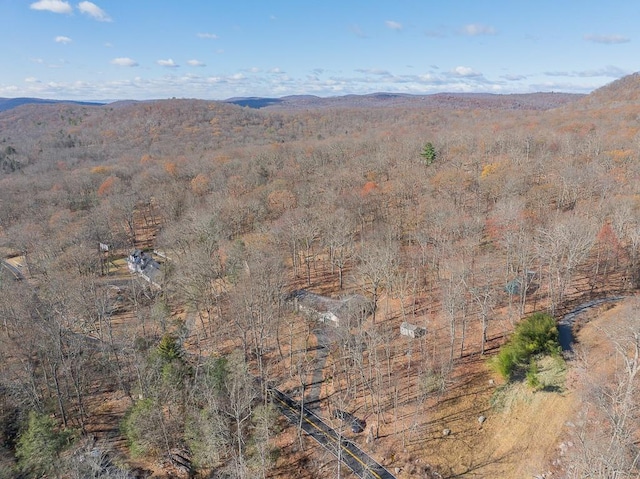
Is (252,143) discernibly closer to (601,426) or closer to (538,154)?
(538,154)

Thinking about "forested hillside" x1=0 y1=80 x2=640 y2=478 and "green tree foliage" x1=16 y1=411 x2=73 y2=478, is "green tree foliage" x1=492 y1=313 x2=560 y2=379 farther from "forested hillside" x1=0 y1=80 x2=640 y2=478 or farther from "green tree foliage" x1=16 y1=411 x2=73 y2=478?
"green tree foliage" x1=16 y1=411 x2=73 y2=478

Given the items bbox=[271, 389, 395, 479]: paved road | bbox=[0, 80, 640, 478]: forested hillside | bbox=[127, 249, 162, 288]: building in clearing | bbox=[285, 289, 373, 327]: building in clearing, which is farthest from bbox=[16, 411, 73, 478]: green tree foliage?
bbox=[127, 249, 162, 288]: building in clearing

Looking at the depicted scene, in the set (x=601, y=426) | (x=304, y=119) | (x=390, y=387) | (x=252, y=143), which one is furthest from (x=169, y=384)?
(x=304, y=119)

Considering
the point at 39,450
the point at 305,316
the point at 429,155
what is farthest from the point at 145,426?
the point at 429,155

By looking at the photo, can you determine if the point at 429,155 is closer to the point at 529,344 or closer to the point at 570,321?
the point at 570,321

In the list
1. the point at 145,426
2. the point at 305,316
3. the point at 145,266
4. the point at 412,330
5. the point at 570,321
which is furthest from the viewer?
the point at 145,266

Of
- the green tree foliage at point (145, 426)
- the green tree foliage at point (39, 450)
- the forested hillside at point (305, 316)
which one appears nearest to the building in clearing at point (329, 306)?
the forested hillside at point (305, 316)
